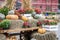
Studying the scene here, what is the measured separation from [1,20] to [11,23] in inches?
8.1

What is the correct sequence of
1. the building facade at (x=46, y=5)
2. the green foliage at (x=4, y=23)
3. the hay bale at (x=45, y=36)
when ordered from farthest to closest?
the building facade at (x=46, y=5) < the hay bale at (x=45, y=36) < the green foliage at (x=4, y=23)

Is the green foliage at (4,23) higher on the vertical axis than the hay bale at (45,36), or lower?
higher

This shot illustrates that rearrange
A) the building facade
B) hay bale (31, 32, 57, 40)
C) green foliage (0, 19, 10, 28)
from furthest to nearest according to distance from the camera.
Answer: the building facade
hay bale (31, 32, 57, 40)
green foliage (0, 19, 10, 28)

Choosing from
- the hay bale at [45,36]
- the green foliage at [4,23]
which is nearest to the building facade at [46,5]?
the hay bale at [45,36]

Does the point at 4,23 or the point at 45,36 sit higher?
the point at 4,23

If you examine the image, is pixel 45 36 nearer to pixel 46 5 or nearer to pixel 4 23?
pixel 4 23

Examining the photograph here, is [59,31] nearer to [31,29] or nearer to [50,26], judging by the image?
[50,26]

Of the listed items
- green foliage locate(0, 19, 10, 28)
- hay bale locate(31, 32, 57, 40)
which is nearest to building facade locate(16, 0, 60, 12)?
hay bale locate(31, 32, 57, 40)

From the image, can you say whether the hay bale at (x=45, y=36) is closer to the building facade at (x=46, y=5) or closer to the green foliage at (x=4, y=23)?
the green foliage at (x=4, y=23)

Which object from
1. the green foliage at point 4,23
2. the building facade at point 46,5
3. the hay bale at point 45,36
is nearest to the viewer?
the green foliage at point 4,23

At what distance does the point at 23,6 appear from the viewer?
4.97 m

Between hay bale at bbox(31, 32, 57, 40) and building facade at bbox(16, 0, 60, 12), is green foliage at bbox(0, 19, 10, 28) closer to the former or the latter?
hay bale at bbox(31, 32, 57, 40)

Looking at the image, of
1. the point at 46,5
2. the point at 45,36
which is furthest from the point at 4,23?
the point at 46,5

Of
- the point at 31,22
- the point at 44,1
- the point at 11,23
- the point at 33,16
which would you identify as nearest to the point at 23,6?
the point at 33,16
